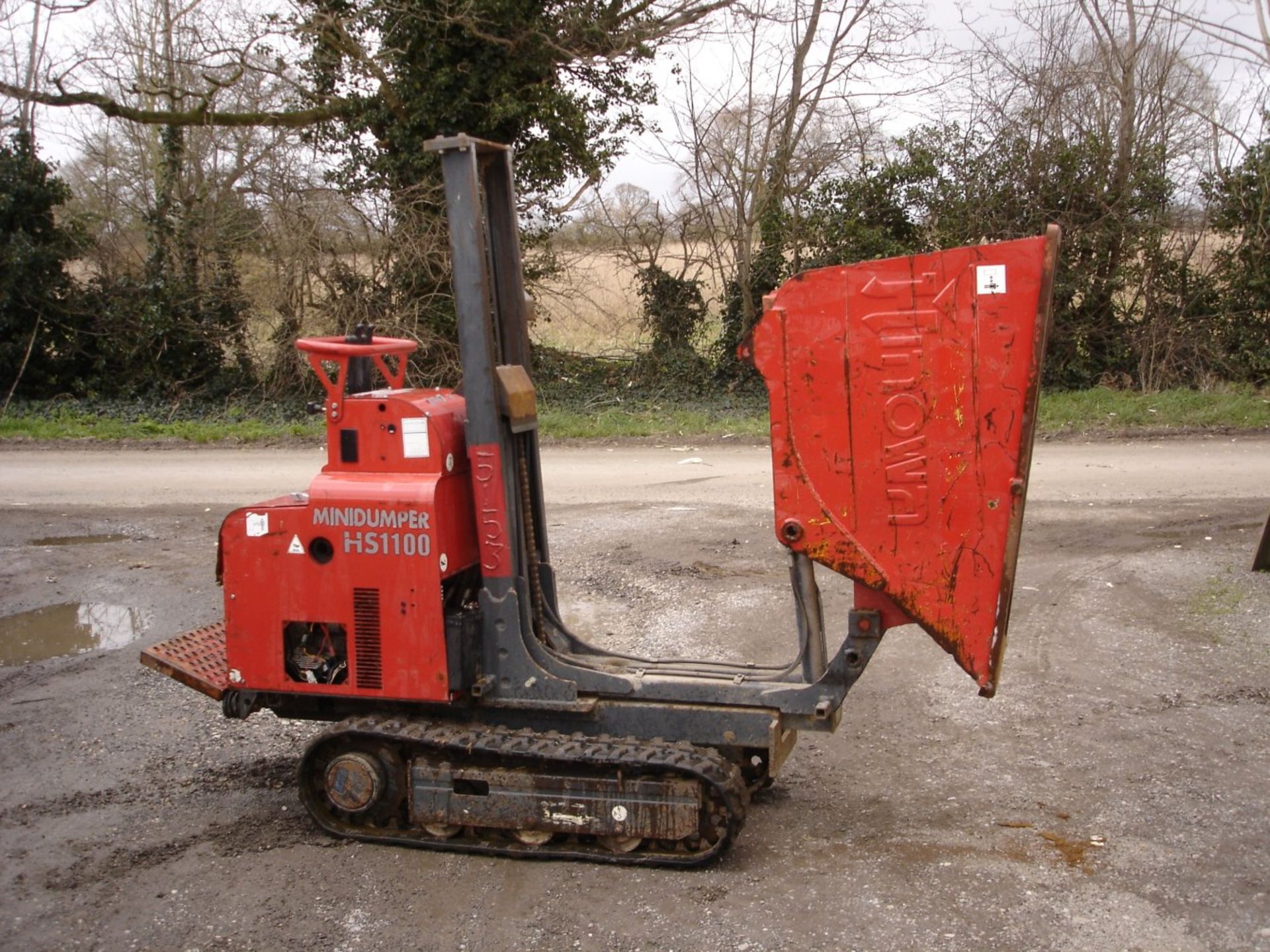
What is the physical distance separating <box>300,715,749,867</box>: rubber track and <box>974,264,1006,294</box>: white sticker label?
1959 mm

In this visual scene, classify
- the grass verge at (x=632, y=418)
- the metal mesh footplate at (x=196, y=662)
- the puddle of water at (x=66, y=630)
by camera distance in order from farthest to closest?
1. the grass verge at (x=632, y=418)
2. the puddle of water at (x=66, y=630)
3. the metal mesh footplate at (x=196, y=662)

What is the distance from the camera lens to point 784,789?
5270 millimetres

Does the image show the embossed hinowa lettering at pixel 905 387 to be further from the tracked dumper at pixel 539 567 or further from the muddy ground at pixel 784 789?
the muddy ground at pixel 784 789

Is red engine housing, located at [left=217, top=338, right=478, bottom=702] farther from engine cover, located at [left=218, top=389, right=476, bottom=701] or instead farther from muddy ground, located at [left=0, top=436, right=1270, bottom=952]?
muddy ground, located at [left=0, top=436, right=1270, bottom=952]

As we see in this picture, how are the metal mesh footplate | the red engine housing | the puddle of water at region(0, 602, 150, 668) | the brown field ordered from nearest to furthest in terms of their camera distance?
the red engine housing
the metal mesh footplate
the puddle of water at region(0, 602, 150, 668)
the brown field

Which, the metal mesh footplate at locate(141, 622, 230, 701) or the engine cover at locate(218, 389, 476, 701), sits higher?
the engine cover at locate(218, 389, 476, 701)

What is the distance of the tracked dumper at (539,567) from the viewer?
13.4ft

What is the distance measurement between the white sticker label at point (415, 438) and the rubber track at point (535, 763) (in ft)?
3.56

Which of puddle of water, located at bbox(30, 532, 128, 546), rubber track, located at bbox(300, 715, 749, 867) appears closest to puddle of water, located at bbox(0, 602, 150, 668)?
puddle of water, located at bbox(30, 532, 128, 546)

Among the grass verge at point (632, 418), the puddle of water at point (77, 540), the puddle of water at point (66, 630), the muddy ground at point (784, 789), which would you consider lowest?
the muddy ground at point (784, 789)

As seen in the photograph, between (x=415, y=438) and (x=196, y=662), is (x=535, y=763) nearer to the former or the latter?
(x=415, y=438)

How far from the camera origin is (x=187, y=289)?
1828cm

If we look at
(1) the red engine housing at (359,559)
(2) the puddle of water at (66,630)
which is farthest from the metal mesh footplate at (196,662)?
(2) the puddle of water at (66,630)

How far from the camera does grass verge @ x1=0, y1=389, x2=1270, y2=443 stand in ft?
46.9
